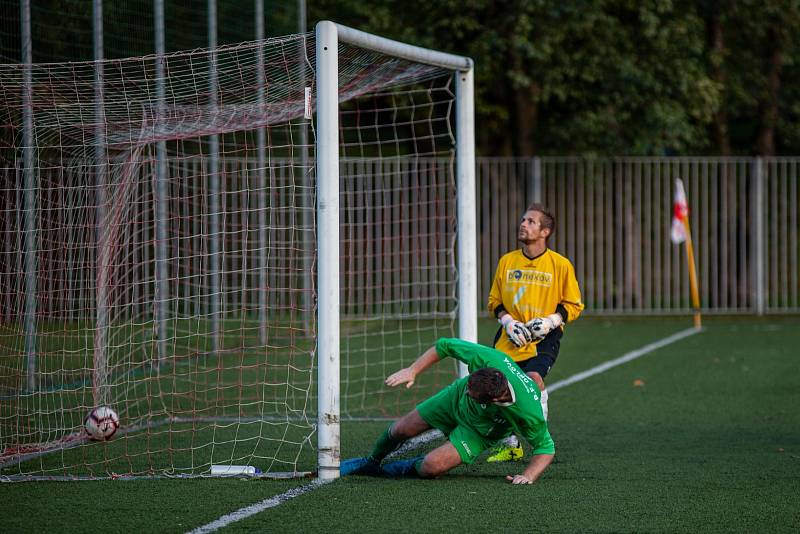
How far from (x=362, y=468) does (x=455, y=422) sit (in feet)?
2.24

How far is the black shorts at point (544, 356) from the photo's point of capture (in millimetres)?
7703

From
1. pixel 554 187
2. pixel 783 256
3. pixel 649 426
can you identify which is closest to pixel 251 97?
pixel 649 426

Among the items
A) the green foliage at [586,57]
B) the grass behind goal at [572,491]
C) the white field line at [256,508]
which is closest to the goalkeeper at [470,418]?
the grass behind goal at [572,491]

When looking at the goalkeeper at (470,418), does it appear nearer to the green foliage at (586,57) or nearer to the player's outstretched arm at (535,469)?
the player's outstretched arm at (535,469)

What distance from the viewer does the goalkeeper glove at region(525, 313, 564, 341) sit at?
7.61 m

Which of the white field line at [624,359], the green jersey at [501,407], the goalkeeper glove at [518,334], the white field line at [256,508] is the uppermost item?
the goalkeeper glove at [518,334]

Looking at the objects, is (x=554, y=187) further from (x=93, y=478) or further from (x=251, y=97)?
(x=93, y=478)

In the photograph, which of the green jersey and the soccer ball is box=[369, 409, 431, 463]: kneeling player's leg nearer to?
the green jersey

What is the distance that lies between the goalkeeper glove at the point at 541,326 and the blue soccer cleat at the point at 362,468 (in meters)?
1.45

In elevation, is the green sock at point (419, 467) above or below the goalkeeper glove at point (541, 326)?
below

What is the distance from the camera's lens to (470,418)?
22.1 feet

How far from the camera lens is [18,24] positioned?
10703mm

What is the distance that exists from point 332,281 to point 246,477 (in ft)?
4.46

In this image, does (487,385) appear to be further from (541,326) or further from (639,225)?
(639,225)
